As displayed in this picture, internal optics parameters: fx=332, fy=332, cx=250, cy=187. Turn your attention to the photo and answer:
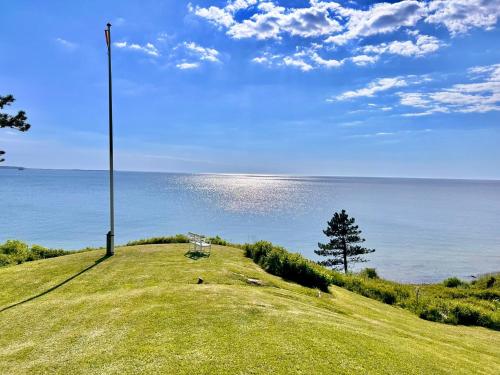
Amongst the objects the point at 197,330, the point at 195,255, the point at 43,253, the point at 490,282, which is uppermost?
the point at 197,330

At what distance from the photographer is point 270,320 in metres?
9.49

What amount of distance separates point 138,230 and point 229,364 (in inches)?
2473

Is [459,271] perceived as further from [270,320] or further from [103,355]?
[103,355]

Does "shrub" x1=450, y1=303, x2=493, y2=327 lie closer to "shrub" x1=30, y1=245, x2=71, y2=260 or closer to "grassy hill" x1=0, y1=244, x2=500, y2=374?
"grassy hill" x1=0, y1=244, x2=500, y2=374

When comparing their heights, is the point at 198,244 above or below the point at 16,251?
above

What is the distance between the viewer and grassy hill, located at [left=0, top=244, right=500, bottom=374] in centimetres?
732

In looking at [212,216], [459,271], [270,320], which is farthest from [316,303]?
[212,216]

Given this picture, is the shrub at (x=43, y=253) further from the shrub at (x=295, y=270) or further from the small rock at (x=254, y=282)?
the small rock at (x=254, y=282)

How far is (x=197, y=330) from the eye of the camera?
868 centimetres

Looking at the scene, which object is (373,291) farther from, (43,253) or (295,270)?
(43,253)

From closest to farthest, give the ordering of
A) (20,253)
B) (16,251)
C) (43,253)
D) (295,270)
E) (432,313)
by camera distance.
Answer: (295,270) → (432,313) → (20,253) → (16,251) → (43,253)

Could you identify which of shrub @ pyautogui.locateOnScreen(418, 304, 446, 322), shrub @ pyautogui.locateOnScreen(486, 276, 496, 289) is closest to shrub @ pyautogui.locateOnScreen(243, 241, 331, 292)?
shrub @ pyautogui.locateOnScreen(418, 304, 446, 322)

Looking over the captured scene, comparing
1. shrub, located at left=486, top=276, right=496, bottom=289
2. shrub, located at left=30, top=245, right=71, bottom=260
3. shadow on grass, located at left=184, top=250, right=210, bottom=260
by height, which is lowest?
shrub, located at left=486, top=276, right=496, bottom=289

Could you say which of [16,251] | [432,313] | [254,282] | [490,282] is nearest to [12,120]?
[16,251]
